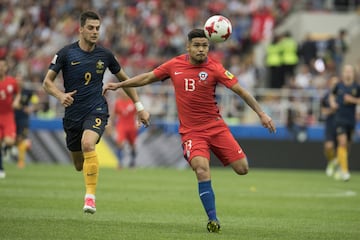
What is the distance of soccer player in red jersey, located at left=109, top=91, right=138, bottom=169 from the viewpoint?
2786 centimetres

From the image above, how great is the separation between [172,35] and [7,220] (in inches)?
918

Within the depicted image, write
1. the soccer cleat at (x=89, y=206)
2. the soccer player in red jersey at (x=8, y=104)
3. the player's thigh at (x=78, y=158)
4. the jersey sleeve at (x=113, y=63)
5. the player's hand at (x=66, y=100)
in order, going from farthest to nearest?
the soccer player in red jersey at (x=8, y=104) < the player's thigh at (x=78, y=158) < the jersey sleeve at (x=113, y=63) < the player's hand at (x=66, y=100) < the soccer cleat at (x=89, y=206)

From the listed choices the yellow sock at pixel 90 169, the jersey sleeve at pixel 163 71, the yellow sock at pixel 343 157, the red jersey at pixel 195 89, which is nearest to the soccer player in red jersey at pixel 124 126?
the yellow sock at pixel 343 157

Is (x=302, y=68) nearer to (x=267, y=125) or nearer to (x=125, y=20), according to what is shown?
(x=125, y=20)

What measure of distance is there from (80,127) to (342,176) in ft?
37.9

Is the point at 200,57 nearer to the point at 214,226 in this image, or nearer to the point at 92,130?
the point at 92,130

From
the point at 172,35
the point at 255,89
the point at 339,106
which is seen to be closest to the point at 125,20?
the point at 172,35

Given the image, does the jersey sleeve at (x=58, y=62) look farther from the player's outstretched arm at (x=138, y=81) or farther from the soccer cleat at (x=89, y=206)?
the soccer cleat at (x=89, y=206)

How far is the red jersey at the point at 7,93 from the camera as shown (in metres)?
21.6

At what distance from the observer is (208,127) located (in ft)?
39.9

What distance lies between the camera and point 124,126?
2794cm

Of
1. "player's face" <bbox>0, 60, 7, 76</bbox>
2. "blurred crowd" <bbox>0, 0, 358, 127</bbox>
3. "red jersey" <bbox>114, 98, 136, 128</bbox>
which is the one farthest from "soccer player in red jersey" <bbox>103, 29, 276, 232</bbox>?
"blurred crowd" <bbox>0, 0, 358, 127</bbox>

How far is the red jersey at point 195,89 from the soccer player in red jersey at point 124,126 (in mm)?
15620

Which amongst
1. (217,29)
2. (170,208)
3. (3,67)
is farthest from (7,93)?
(217,29)
